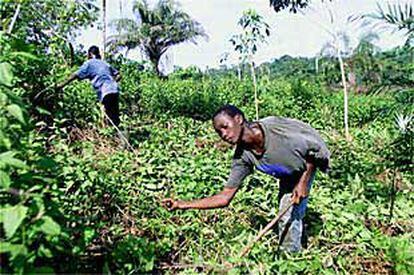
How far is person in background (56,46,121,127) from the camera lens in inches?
252

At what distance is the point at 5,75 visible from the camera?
1949 mm

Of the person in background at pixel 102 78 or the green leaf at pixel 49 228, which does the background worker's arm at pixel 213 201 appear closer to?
the green leaf at pixel 49 228

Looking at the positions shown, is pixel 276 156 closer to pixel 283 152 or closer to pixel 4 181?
pixel 283 152

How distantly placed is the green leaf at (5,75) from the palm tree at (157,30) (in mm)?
18904

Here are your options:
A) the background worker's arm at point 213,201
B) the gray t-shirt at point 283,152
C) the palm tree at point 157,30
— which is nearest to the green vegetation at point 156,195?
the background worker's arm at point 213,201

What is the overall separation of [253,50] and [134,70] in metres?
3.74

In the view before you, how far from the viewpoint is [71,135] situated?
6.29 m

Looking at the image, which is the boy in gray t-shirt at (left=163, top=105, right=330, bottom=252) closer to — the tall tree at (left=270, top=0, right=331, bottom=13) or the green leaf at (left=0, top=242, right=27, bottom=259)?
the green leaf at (left=0, top=242, right=27, bottom=259)

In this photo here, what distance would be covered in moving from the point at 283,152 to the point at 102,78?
3.70m

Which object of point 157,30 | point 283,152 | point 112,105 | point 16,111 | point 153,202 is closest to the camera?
point 16,111

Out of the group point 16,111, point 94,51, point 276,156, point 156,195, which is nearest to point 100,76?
point 94,51

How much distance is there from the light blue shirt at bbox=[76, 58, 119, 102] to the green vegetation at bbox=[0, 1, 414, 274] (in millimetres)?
349

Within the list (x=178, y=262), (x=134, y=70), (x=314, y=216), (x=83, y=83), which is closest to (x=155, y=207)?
(x=178, y=262)

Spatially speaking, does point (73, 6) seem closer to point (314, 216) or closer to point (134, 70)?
point (134, 70)
